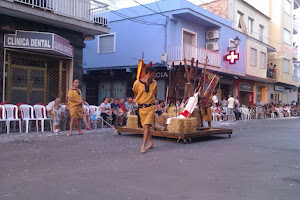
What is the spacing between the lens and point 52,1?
12516 millimetres

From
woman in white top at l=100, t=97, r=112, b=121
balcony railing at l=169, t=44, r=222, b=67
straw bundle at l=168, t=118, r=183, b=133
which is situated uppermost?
balcony railing at l=169, t=44, r=222, b=67

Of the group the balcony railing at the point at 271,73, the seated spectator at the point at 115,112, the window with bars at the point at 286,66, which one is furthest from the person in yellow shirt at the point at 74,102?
the window with bars at the point at 286,66

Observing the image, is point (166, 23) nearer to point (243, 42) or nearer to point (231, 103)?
point (231, 103)

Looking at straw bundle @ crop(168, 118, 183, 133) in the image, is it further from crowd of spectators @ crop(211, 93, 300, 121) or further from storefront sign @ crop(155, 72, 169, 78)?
storefront sign @ crop(155, 72, 169, 78)

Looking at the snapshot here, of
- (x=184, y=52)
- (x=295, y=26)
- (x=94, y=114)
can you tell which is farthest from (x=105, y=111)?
(x=295, y=26)

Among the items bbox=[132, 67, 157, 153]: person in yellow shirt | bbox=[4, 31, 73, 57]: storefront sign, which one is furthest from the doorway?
bbox=[132, 67, 157, 153]: person in yellow shirt

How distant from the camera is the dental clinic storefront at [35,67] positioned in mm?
11781

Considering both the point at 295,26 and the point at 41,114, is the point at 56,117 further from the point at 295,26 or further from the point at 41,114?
the point at 295,26

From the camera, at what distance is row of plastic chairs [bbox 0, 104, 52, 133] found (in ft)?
32.8

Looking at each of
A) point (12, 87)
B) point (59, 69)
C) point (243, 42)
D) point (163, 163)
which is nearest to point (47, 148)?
point (163, 163)

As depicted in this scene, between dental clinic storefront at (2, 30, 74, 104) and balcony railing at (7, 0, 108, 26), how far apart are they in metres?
1.06

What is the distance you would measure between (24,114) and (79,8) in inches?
207

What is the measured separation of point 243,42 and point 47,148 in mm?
22168

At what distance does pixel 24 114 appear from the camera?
10.6 meters
